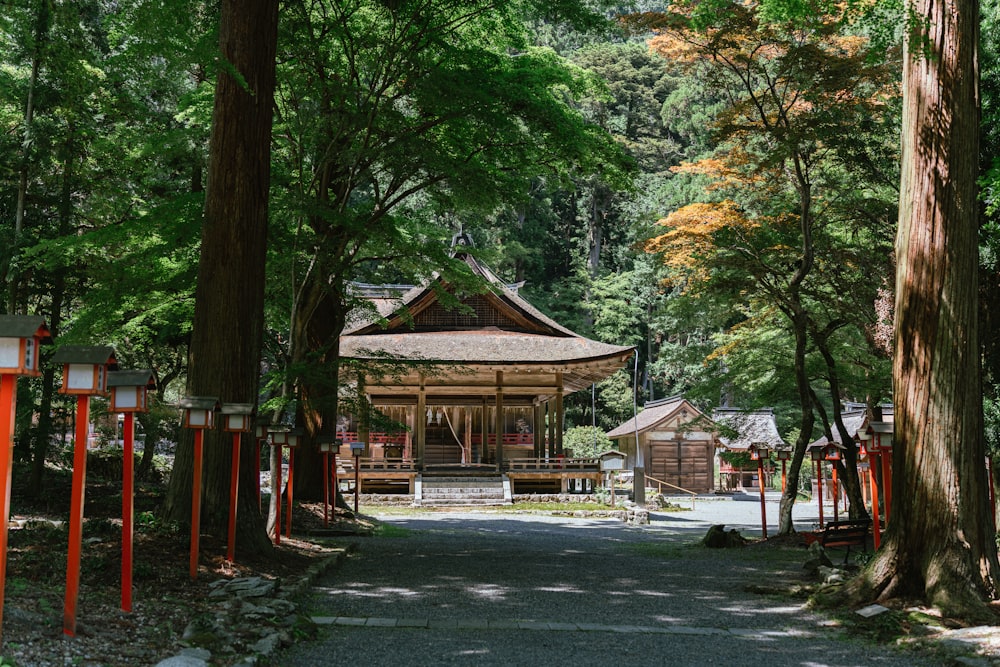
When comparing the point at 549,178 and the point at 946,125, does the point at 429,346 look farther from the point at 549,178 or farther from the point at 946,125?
the point at 946,125

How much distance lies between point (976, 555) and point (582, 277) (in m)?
39.2

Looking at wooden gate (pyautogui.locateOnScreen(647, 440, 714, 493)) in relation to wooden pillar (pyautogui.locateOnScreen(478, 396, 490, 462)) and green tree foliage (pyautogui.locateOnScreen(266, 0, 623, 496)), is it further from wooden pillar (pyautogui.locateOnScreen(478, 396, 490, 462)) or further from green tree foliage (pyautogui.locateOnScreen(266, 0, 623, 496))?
green tree foliage (pyautogui.locateOnScreen(266, 0, 623, 496))

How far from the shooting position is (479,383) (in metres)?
25.6

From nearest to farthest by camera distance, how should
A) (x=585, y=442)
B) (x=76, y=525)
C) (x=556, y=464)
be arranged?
(x=76, y=525) → (x=556, y=464) → (x=585, y=442)

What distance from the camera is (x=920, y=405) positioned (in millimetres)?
6535

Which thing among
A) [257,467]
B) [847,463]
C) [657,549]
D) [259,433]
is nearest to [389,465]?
[657,549]

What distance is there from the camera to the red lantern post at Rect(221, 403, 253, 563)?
23.6 feet

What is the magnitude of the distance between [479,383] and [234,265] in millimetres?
17867

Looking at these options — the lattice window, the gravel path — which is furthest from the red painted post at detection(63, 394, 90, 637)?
the lattice window

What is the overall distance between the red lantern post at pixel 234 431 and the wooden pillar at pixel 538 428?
768 inches

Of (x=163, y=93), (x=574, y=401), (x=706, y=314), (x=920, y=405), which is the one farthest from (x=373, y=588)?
(x=574, y=401)

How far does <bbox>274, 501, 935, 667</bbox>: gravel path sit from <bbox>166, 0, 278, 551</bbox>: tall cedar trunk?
1.29m

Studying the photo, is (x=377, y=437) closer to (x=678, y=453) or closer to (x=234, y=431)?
(x=678, y=453)

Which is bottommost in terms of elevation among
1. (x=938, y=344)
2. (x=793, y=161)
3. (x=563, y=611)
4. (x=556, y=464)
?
(x=563, y=611)
